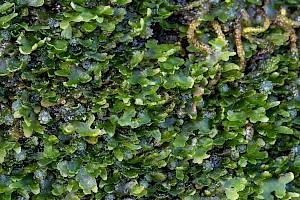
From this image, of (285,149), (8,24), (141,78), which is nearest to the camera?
(8,24)

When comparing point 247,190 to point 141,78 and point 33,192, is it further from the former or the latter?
point 33,192

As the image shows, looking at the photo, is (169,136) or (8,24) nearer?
(8,24)

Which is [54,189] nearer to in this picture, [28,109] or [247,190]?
[28,109]

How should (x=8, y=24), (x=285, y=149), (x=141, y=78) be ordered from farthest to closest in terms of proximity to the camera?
(x=285, y=149) → (x=141, y=78) → (x=8, y=24)

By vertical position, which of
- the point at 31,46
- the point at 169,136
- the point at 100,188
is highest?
the point at 31,46

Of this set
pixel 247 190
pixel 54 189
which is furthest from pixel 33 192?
pixel 247 190


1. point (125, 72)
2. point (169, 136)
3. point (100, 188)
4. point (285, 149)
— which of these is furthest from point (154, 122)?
point (285, 149)

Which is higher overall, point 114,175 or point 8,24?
point 8,24
